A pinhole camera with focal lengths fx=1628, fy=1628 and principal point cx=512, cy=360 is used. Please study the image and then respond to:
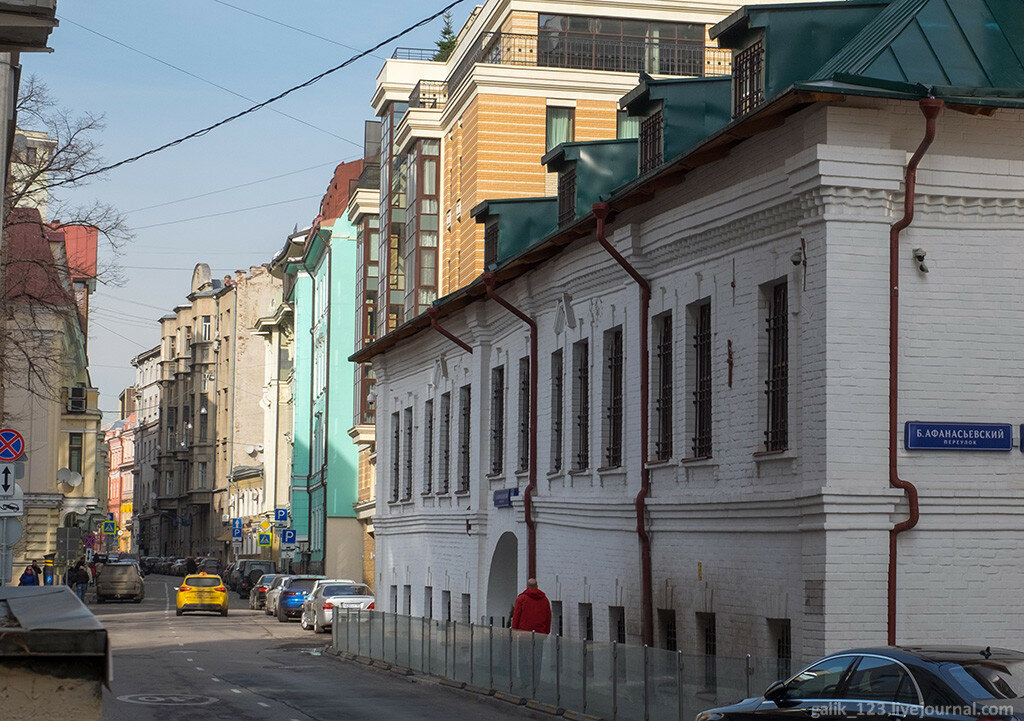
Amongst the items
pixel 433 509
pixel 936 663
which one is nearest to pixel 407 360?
pixel 433 509

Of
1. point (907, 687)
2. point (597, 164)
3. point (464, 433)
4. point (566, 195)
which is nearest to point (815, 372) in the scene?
point (907, 687)

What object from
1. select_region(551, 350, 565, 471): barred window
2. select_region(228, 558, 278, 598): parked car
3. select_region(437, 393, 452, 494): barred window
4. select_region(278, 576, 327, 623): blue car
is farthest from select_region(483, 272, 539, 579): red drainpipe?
select_region(228, 558, 278, 598): parked car

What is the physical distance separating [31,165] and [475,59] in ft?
54.7

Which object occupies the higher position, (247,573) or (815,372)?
(815,372)

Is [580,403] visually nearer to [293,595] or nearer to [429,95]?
[429,95]

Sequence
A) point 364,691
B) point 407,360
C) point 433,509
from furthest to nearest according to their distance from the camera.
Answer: point 407,360 → point 433,509 → point 364,691

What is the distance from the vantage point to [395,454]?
41.0m

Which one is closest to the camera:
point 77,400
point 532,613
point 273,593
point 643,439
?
point 643,439

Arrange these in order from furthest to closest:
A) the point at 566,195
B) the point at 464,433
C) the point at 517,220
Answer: the point at 464,433, the point at 517,220, the point at 566,195

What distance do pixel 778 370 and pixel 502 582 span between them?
13.5 meters

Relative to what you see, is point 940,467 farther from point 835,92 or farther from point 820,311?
point 835,92

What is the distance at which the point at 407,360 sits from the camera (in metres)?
38.9

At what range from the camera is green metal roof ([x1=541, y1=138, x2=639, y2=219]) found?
27922mm

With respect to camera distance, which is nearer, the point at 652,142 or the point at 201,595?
the point at 652,142
